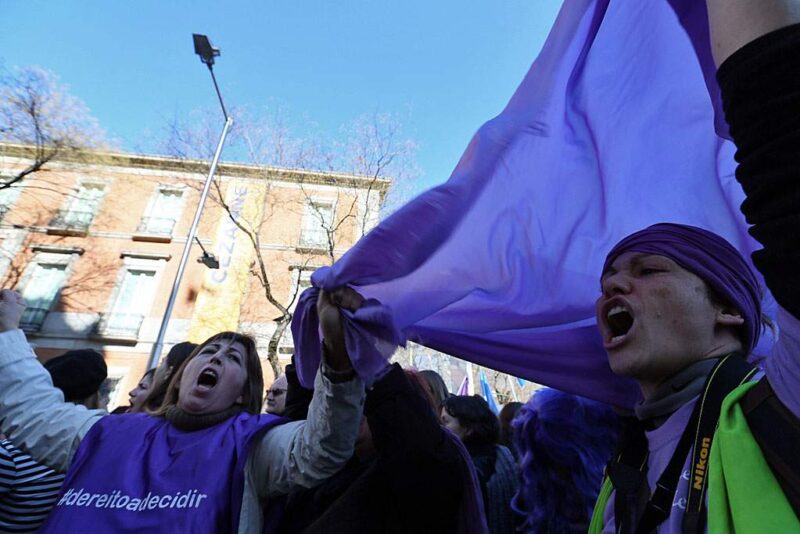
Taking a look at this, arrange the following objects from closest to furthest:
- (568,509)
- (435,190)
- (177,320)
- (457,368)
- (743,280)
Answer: (743,280)
(435,190)
(568,509)
(457,368)
(177,320)

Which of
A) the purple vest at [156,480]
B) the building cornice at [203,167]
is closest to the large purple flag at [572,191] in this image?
the purple vest at [156,480]

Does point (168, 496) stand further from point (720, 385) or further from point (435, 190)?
point (720, 385)

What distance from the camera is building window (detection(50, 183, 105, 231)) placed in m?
15.8

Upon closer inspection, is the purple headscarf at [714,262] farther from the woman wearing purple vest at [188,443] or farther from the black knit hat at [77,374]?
the black knit hat at [77,374]

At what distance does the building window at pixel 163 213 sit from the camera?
52.6ft

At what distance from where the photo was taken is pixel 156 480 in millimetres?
1397

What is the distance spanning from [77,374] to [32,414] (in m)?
0.93

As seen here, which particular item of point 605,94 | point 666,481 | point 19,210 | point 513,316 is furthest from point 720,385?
point 19,210

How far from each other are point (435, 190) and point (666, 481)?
0.86 metres

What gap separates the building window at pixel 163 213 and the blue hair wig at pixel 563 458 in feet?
55.5

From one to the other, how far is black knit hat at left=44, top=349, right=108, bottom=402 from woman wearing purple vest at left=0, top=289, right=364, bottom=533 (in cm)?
76

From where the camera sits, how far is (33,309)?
14359mm

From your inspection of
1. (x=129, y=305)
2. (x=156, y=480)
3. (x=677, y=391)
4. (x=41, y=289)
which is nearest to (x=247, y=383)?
(x=156, y=480)

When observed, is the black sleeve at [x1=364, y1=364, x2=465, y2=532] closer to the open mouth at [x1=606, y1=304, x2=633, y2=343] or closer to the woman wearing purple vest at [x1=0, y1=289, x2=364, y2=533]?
the woman wearing purple vest at [x1=0, y1=289, x2=364, y2=533]
